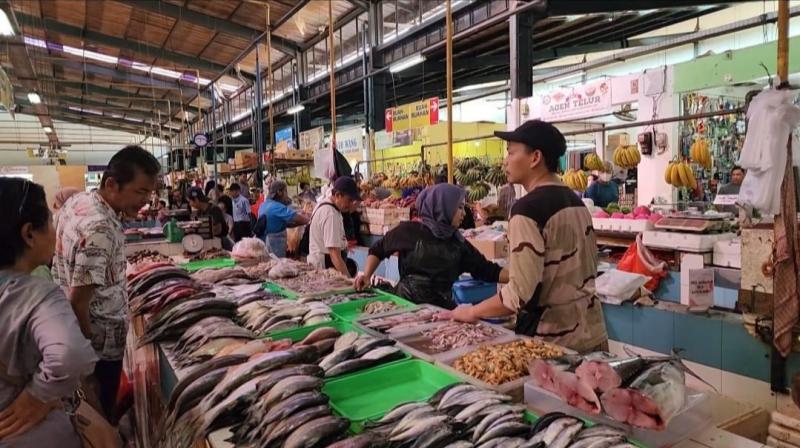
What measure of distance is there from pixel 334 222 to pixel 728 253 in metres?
4.39

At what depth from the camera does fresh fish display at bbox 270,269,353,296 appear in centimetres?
370

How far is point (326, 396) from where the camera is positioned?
1.82 meters

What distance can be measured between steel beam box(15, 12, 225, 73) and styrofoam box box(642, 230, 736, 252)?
45.1ft

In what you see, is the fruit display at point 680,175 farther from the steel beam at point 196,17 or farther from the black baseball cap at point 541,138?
the steel beam at point 196,17

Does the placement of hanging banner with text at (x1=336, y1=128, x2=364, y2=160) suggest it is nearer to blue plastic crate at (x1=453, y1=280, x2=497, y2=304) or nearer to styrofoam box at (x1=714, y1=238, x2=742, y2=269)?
blue plastic crate at (x1=453, y1=280, x2=497, y2=304)

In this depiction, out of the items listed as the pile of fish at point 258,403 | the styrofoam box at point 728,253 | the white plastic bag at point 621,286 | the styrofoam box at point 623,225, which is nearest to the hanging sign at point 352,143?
the styrofoam box at point 623,225

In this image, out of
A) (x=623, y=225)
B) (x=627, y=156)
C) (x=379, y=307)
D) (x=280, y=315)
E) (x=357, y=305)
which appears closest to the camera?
(x=280, y=315)

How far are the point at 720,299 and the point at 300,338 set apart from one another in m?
4.79

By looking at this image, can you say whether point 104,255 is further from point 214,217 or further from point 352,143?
point 352,143

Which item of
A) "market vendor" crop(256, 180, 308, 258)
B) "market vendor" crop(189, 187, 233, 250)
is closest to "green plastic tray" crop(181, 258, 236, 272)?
"market vendor" crop(256, 180, 308, 258)

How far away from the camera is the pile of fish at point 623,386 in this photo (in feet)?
5.08

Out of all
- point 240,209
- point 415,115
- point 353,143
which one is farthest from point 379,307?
point 353,143

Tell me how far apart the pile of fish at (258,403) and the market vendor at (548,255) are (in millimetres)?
984

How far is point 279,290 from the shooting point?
12.3 ft
